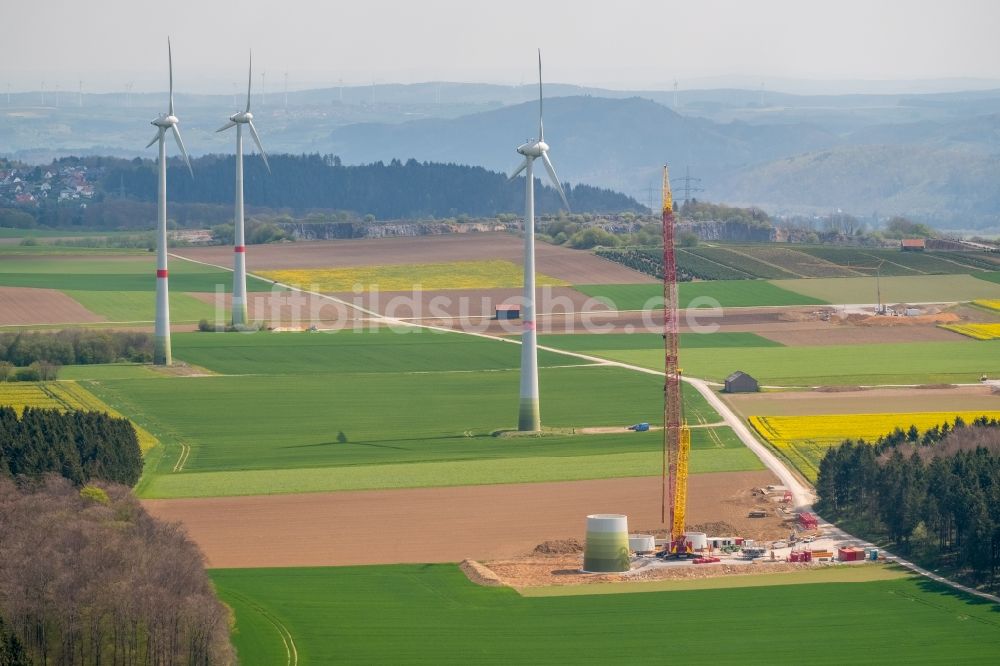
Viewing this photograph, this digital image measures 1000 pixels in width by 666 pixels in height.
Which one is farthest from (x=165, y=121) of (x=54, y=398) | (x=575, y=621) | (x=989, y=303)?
(x=989, y=303)

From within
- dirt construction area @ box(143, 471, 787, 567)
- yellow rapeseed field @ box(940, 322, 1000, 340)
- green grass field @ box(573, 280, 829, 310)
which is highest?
green grass field @ box(573, 280, 829, 310)

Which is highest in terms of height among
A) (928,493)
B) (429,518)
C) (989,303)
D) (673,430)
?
(989,303)

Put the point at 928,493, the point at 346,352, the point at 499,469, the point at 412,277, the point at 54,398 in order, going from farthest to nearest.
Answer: the point at 412,277, the point at 346,352, the point at 54,398, the point at 499,469, the point at 928,493

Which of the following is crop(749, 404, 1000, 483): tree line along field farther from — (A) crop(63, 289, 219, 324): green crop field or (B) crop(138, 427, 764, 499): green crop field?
(A) crop(63, 289, 219, 324): green crop field

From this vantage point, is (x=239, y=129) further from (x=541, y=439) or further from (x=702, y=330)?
(x=541, y=439)

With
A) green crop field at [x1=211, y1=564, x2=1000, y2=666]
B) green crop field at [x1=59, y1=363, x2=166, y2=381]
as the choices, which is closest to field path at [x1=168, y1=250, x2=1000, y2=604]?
green crop field at [x1=211, y1=564, x2=1000, y2=666]

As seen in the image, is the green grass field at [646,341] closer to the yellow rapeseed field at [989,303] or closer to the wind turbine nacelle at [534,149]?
the yellow rapeseed field at [989,303]

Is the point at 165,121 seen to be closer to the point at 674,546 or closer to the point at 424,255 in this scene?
the point at 674,546
